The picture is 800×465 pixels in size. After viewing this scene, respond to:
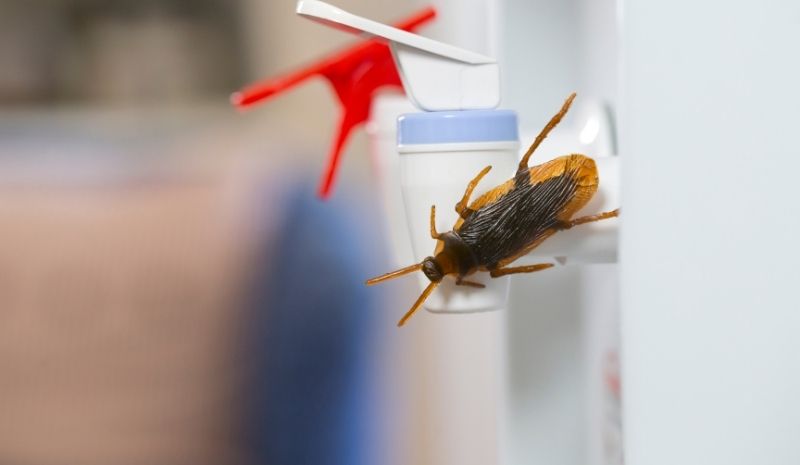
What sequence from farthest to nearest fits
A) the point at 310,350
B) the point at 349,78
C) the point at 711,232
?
the point at 310,350, the point at 349,78, the point at 711,232

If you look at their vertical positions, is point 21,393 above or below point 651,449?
below

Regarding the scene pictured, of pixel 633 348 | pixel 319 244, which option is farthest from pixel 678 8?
pixel 319 244

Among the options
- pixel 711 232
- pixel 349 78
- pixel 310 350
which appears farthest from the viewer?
pixel 310 350

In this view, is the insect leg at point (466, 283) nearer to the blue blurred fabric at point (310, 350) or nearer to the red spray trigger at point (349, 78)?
the red spray trigger at point (349, 78)

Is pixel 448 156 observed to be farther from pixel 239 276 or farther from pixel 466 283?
pixel 239 276

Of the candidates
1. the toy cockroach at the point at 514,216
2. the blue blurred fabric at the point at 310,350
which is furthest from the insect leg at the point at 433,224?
the blue blurred fabric at the point at 310,350

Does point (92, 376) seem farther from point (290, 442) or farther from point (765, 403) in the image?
point (765, 403)

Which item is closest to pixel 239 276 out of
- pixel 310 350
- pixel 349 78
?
pixel 310 350

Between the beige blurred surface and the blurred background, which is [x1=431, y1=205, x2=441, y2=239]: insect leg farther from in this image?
the beige blurred surface
